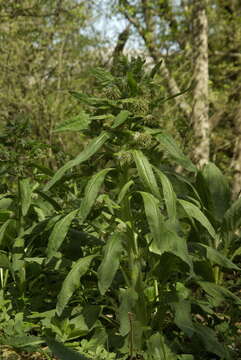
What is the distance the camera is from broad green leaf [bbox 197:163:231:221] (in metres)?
4.46

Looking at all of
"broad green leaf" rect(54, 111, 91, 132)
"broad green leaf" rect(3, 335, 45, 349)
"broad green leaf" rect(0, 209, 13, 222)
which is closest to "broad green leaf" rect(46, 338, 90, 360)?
"broad green leaf" rect(3, 335, 45, 349)

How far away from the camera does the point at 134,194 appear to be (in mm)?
3049

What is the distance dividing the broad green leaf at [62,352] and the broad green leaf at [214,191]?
2.15m

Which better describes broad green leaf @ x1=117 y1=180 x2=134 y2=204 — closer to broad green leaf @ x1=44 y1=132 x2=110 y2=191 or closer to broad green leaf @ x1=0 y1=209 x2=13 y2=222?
broad green leaf @ x1=44 y1=132 x2=110 y2=191

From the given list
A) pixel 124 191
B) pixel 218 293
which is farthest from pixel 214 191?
pixel 124 191

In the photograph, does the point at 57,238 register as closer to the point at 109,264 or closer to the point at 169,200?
the point at 109,264

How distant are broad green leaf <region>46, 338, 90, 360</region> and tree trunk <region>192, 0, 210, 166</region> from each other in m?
4.85

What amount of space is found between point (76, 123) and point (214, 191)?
1.99 metres

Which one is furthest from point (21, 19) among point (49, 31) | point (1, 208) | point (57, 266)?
point (57, 266)

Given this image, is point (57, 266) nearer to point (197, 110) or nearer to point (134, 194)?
point (134, 194)

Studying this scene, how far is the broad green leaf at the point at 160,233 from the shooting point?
8.99 ft

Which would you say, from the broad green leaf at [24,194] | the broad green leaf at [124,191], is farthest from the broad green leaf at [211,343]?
the broad green leaf at [24,194]

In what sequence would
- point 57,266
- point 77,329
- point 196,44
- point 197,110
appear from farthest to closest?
point 196,44 → point 197,110 → point 57,266 → point 77,329

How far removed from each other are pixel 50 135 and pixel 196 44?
2830mm
